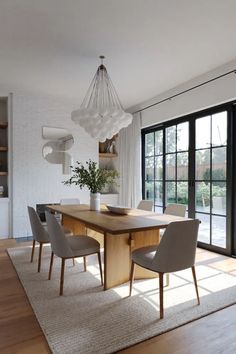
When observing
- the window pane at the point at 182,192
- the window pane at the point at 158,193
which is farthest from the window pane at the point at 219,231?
the window pane at the point at 158,193

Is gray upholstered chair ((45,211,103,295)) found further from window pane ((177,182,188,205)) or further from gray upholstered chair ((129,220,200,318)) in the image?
window pane ((177,182,188,205))

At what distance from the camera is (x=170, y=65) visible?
3.40 m

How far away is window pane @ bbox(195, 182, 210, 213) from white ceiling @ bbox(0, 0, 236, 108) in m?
1.61

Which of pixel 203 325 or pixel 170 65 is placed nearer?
pixel 203 325

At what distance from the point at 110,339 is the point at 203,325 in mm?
694

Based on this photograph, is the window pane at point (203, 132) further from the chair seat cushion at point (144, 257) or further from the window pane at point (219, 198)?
the chair seat cushion at point (144, 257)

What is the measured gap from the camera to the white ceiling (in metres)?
2.27

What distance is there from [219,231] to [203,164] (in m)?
1.01

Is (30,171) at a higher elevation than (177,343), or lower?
higher

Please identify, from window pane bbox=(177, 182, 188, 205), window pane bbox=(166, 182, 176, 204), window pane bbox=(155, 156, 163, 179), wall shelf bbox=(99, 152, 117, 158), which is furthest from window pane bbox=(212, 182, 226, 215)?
wall shelf bbox=(99, 152, 117, 158)

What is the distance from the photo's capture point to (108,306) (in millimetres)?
2176

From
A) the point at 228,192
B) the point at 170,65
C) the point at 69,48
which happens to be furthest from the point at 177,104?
the point at 69,48

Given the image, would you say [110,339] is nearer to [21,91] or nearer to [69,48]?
[69,48]

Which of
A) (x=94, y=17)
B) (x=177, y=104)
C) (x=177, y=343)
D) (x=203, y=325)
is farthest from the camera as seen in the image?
(x=177, y=104)
